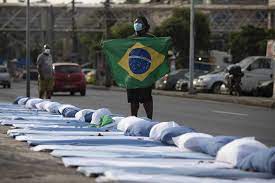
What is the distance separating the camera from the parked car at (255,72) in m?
35.6

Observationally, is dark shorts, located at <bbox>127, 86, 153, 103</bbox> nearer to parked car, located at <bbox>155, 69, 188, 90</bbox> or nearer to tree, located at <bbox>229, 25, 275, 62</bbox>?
parked car, located at <bbox>155, 69, 188, 90</bbox>

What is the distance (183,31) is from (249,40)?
19.1 ft

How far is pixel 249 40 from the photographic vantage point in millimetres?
64125

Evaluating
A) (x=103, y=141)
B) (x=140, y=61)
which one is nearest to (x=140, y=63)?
(x=140, y=61)

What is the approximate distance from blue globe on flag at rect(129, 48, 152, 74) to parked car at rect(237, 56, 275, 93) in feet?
71.6

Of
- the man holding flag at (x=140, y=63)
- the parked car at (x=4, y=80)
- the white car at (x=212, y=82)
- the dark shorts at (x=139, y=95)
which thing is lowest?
the parked car at (x=4, y=80)

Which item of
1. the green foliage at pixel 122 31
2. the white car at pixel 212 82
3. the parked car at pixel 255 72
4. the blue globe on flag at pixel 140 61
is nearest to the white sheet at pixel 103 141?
the blue globe on flag at pixel 140 61

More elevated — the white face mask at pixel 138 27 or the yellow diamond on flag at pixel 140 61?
the white face mask at pixel 138 27

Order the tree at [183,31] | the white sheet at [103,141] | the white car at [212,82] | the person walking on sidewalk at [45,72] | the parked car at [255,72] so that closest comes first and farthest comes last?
the white sheet at [103,141]
the person walking on sidewalk at [45,72]
the parked car at [255,72]
the white car at [212,82]
the tree at [183,31]

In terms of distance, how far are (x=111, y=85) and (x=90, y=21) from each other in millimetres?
19126

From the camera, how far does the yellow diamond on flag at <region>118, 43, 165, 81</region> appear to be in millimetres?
14047

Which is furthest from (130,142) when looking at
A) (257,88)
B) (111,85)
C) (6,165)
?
(111,85)

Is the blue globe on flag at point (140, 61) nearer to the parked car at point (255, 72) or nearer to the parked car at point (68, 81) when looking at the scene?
the parked car at point (255, 72)

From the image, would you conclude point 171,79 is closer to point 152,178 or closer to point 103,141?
point 103,141
